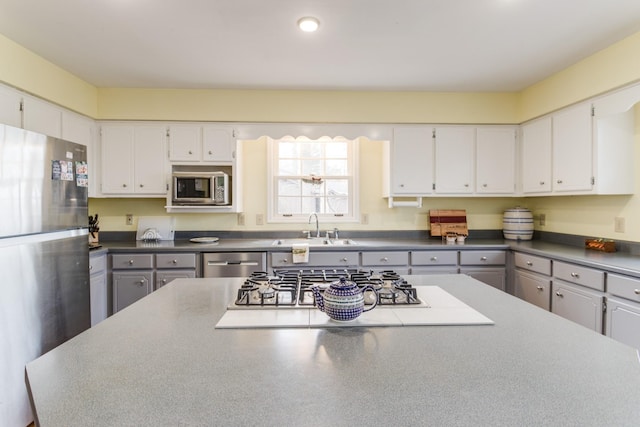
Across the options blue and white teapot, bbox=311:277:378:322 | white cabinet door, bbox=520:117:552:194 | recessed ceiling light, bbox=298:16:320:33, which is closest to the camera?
blue and white teapot, bbox=311:277:378:322

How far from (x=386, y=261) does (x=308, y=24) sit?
2077 millimetres

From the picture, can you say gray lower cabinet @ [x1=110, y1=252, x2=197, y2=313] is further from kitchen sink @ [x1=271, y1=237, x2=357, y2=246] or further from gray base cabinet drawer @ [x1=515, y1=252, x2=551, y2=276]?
gray base cabinet drawer @ [x1=515, y1=252, x2=551, y2=276]

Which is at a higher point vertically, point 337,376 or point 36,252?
point 36,252

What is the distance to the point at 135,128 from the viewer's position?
335cm

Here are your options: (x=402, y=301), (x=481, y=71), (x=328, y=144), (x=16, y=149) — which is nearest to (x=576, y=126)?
(x=481, y=71)

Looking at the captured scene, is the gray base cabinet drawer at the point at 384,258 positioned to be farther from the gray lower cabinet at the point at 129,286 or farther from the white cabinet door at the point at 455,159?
the gray lower cabinet at the point at 129,286

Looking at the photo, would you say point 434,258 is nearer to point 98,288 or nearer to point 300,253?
point 300,253

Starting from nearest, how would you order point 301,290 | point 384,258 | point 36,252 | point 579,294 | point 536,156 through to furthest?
point 301,290 < point 36,252 < point 579,294 < point 384,258 < point 536,156

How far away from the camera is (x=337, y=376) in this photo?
0.77 metres

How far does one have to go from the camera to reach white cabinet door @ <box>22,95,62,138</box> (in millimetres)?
2526

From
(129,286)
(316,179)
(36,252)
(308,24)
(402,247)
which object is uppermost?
(308,24)

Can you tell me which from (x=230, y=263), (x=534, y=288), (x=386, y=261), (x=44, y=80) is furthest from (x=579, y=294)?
(x=44, y=80)

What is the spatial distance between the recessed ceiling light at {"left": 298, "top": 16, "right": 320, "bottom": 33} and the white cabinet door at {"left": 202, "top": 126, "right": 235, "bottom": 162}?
5.00 feet

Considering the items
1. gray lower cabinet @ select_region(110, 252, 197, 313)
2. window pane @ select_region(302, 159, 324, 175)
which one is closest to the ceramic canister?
window pane @ select_region(302, 159, 324, 175)
